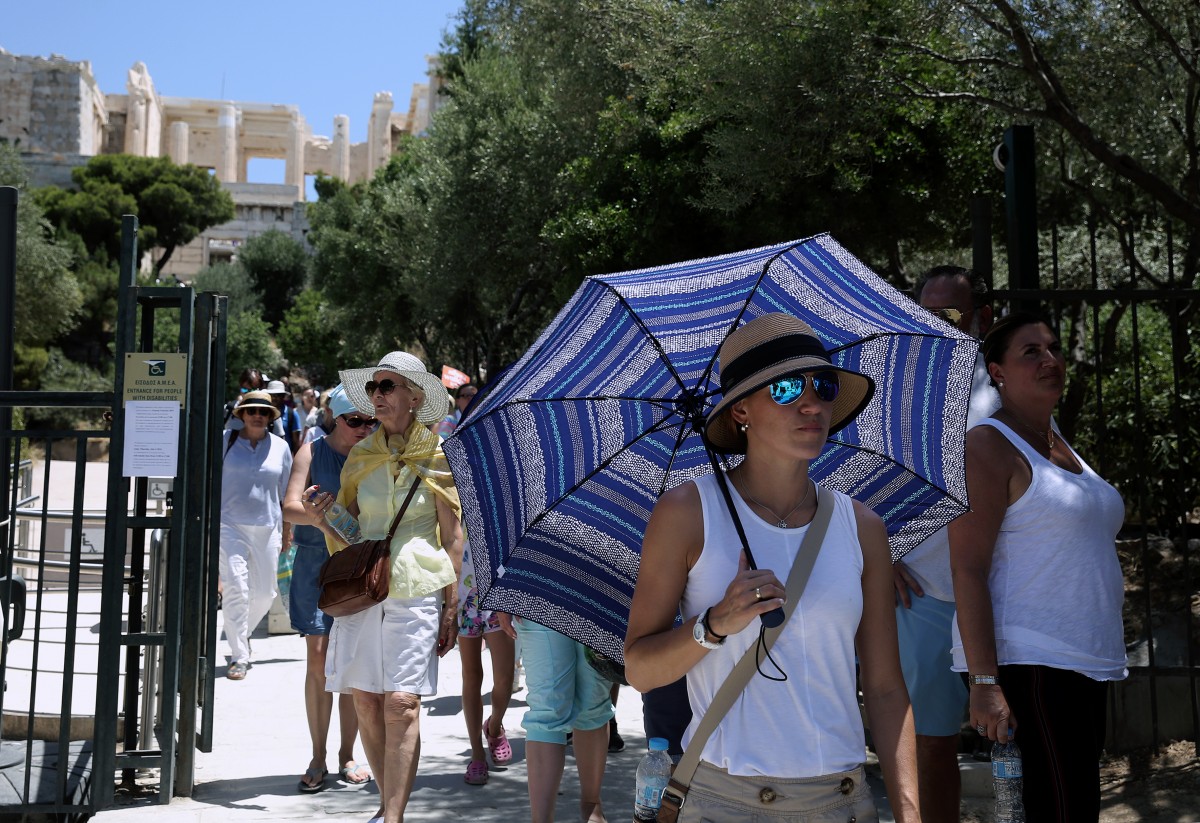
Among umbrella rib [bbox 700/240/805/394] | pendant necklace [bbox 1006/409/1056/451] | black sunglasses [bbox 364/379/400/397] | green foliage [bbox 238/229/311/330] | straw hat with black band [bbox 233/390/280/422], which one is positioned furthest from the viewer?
green foliage [bbox 238/229/311/330]

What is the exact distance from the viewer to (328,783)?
542 cm

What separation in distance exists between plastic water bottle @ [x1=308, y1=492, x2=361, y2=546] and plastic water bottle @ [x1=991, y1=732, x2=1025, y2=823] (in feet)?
8.20

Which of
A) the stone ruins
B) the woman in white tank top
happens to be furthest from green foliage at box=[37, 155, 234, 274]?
the woman in white tank top

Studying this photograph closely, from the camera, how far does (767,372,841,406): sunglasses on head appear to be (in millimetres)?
2428

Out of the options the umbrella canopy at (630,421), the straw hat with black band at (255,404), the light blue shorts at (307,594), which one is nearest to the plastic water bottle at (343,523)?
the light blue shorts at (307,594)

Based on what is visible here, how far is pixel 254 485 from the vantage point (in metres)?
8.07

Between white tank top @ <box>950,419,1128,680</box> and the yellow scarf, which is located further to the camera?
the yellow scarf

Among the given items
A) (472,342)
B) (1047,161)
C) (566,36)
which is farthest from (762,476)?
(472,342)

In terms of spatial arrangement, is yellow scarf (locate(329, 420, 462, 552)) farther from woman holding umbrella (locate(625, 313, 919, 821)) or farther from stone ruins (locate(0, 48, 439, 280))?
stone ruins (locate(0, 48, 439, 280))

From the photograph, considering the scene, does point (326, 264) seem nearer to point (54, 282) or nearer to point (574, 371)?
point (54, 282)

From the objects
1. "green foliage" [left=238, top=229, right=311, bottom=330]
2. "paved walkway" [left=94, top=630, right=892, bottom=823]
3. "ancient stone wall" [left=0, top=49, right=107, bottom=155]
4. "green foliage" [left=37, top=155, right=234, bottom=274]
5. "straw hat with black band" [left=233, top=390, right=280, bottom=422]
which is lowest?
"paved walkway" [left=94, top=630, right=892, bottom=823]

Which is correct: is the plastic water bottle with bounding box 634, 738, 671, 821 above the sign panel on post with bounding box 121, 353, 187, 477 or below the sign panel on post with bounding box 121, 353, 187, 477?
below

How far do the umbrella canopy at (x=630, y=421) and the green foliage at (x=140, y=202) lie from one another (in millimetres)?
50767

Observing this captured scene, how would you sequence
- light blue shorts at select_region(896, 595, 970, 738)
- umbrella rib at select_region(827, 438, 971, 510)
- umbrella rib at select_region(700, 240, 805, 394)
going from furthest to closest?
light blue shorts at select_region(896, 595, 970, 738)
umbrella rib at select_region(827, 438, 971, 510)
umbrella rib at select_region(700, 240, 805, 394)
